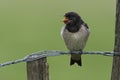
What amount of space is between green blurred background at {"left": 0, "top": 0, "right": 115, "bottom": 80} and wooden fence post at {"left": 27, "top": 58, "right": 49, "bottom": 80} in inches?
162

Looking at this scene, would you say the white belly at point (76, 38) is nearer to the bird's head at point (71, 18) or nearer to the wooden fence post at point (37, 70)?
the bird's head at point (71, 18)

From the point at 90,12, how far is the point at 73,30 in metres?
8.74

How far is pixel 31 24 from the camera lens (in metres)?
12.6

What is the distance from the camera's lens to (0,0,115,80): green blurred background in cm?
873

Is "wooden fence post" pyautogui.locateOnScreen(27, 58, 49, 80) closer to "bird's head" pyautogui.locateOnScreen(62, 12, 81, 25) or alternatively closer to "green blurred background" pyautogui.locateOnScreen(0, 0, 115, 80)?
"bird's head" pyautogui.locateOnScreen(62, 12, 81, 25)

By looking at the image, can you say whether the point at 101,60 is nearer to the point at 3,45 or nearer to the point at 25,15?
the point at 3,45

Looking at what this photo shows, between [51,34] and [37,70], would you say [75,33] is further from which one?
[51,34]

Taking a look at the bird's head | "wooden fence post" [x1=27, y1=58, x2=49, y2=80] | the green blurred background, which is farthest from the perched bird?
the green blurred background

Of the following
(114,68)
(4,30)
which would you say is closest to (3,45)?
(4,30)

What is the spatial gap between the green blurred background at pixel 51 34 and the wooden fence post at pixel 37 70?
13.5 feet

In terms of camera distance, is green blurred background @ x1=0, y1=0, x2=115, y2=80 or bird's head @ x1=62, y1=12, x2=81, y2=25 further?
green blurred background @ x1=0, y1=0, x2=115, y2=80

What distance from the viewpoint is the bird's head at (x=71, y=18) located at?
5.16m

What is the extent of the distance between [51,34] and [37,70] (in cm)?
728

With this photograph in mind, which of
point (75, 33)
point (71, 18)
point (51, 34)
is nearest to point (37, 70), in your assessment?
point (71, 18)
